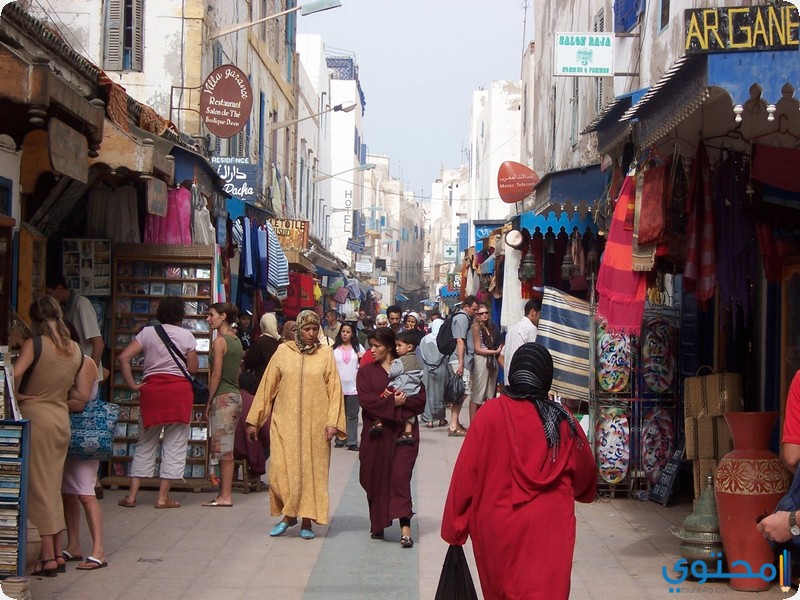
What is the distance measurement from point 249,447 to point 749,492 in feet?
16.5

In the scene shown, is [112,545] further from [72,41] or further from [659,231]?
[72,41]

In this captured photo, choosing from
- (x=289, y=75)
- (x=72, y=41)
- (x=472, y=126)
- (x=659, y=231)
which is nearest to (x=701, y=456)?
(x=659, y=231)

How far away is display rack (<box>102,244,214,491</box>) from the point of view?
10.5 metres

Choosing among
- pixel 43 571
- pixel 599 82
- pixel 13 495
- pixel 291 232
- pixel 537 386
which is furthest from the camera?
pixel 291 232

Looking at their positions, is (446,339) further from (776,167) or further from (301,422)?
(776,167)

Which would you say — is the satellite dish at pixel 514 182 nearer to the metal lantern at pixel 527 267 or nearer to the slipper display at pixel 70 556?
the metal lantern at pixel 527 267

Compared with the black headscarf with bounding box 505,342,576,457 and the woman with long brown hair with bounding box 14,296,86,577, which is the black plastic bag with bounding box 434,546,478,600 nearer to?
the black headscarf with bounding box 505,342,576,457

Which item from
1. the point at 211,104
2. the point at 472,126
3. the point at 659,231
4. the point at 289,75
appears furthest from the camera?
the point at 472,126

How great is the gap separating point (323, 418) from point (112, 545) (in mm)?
1840

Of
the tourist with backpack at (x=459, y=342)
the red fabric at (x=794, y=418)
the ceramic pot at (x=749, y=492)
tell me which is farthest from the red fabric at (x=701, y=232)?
the tourist with backpack at (x=459, y=342)

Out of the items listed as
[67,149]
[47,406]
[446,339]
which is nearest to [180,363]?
[47,406]

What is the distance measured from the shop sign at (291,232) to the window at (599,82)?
23.4 feet

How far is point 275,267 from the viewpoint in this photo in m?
16.1

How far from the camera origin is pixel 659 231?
25.0 feet
